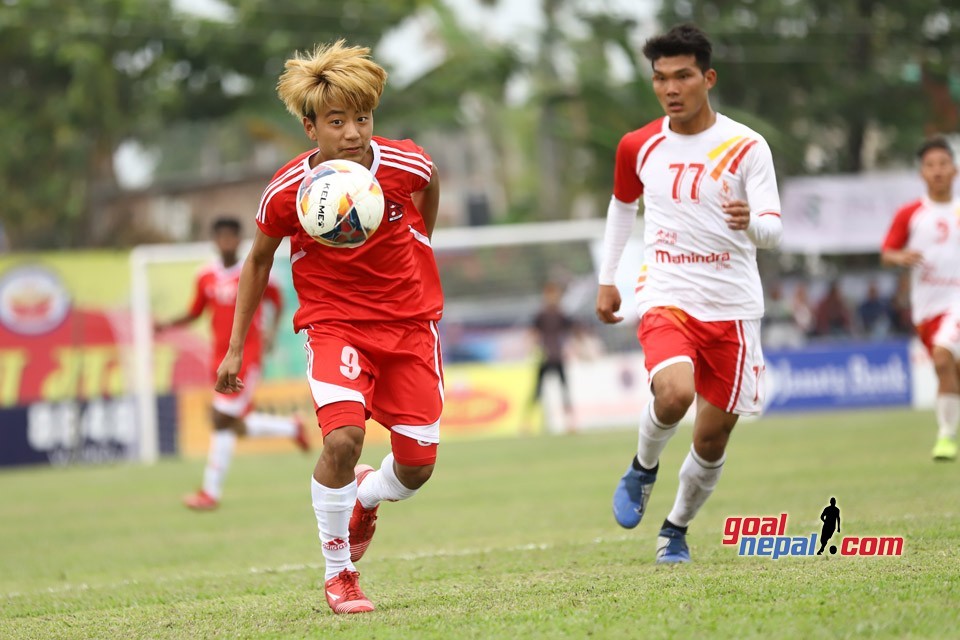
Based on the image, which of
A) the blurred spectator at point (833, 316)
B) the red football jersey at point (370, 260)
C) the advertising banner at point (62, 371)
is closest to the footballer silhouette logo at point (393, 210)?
the red football jersey at point (370, 260)

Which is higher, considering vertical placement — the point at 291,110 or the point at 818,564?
the point at 291,110

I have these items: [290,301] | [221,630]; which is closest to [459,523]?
[221,630]

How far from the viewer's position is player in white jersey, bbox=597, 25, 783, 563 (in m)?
6.86

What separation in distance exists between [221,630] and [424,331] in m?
1.57

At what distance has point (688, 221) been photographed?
6.98 metres

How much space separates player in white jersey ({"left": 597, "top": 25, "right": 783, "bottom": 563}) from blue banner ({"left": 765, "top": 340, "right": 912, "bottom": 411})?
1648 cm

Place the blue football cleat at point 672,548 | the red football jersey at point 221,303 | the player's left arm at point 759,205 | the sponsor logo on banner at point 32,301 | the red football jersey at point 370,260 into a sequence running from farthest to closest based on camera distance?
the sponsor logo on banner at point 32,301, the red football jersey at point 221,303, the blue football cleat at point 672,548, the player's left arm at point 759,205, the red football jersey at point 370,260

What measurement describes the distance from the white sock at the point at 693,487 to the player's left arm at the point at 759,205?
115 centimetres

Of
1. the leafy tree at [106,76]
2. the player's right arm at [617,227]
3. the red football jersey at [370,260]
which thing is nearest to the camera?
the red football jersey at [370,260]

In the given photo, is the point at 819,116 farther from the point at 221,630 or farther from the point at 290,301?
the point at 221,630

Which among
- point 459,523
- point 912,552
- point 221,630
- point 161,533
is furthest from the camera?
point 161,533

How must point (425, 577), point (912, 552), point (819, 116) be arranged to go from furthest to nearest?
point (819, 116) < point (425, 577) < point (912, 552)

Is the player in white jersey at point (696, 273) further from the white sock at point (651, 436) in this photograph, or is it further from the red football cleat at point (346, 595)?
the red football cleat at point (346, 595)

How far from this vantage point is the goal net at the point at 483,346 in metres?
22.0
